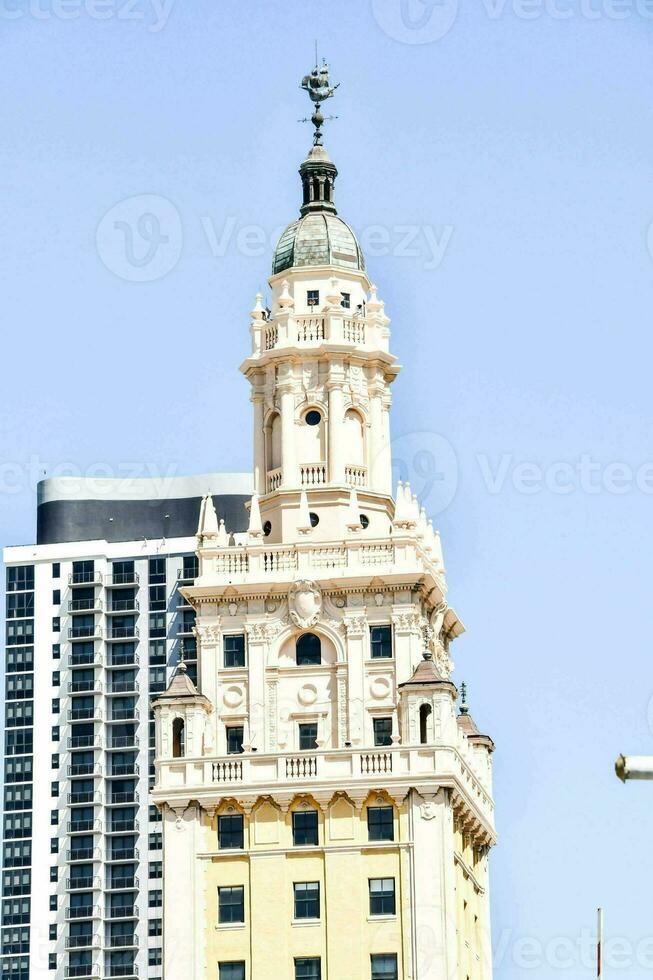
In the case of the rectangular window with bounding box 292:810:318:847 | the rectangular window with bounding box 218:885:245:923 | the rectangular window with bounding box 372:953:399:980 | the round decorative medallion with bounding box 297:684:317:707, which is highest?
the round decorative medallion with bounding box 297:684:317:707

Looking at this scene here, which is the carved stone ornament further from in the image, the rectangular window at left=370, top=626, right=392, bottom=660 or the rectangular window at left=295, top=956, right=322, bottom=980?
the rectangular window at left=295, top=956, right=322, bottom=980

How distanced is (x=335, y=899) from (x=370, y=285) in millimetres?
30911

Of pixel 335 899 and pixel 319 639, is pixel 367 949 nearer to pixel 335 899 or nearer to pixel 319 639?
pixel 335 899

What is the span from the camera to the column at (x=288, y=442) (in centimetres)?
12481

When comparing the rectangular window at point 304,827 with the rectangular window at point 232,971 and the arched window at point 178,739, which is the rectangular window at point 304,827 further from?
the arched window at point 178,739

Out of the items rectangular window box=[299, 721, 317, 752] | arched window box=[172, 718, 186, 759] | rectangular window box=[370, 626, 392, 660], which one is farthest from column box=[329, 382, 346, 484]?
arched window box=[172, 718, 186, 759]

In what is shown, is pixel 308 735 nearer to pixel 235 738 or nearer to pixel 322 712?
pixel 322 712

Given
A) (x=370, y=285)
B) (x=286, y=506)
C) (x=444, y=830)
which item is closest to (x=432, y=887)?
(x=444, y=830)

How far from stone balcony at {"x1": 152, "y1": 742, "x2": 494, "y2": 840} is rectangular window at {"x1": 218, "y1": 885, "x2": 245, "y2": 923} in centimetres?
370

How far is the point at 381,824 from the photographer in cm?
11612

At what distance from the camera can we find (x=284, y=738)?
11956cm

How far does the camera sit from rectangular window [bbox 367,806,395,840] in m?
116

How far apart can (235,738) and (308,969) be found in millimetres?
11133

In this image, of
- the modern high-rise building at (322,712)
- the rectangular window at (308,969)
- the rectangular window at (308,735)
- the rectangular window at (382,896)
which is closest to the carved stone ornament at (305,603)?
the modern high-rise building at (322,712)
